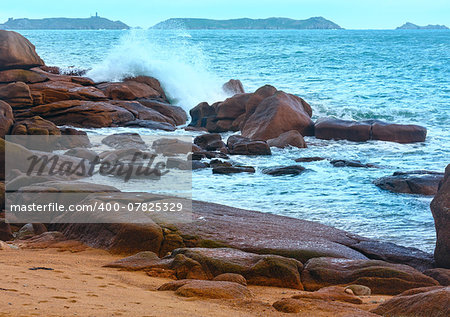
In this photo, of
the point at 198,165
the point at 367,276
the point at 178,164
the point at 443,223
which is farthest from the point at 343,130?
the point at 367,276

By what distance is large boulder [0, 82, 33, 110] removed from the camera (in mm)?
16094

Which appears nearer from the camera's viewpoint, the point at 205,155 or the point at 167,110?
the point at 205,155

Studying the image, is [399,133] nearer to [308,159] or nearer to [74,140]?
[308,159]

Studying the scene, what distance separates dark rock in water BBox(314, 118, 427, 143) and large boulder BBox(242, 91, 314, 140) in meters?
0.56

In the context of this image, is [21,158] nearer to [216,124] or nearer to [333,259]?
[333,259]

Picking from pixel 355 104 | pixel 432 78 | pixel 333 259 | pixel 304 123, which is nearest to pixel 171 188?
pixel 333 259

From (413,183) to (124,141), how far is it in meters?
7.52

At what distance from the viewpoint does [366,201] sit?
986 cm

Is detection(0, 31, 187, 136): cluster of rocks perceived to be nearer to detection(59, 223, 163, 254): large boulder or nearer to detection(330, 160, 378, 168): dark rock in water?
detection(330, 160, 378, 168): dark rock in water

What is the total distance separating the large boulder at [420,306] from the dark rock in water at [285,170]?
7929 mm

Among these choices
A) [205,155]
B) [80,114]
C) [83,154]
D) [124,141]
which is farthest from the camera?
[80,114]

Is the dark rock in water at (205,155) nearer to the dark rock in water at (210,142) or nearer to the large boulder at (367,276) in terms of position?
the dark rock in water at (210,142)

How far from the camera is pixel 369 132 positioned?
1597 centimetres

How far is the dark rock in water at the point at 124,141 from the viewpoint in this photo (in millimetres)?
14273
